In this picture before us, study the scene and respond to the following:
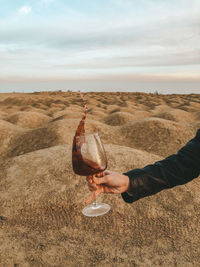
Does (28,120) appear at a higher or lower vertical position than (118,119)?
lower

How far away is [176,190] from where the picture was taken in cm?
569

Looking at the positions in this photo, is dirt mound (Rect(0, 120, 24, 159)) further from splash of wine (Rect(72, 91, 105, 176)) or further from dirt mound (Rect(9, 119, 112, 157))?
splash of wine (Rect(72, 91, 105, 176))

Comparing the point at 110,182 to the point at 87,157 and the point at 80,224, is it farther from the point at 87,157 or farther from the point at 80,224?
the point at 80,224

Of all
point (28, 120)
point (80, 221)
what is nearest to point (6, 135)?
point (28, 120)

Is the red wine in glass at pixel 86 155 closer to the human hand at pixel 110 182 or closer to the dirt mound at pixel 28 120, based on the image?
the human hand at pixel 110 182

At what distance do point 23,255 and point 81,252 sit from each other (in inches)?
31.7

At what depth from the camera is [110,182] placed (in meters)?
2.16

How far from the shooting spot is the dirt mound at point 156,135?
9.95m

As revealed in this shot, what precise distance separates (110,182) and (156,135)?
8920mm

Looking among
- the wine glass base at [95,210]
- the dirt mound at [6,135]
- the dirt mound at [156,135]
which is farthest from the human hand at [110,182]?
the dirt mound at [6,135]

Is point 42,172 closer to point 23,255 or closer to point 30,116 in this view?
point 23,255

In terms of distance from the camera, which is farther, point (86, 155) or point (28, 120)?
point (28, 120)

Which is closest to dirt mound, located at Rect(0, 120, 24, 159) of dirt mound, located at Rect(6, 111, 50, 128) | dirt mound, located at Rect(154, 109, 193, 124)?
dirt mound, located at Rect(6, 111, 50, 128)

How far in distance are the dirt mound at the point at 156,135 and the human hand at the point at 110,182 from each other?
24.5 feet
